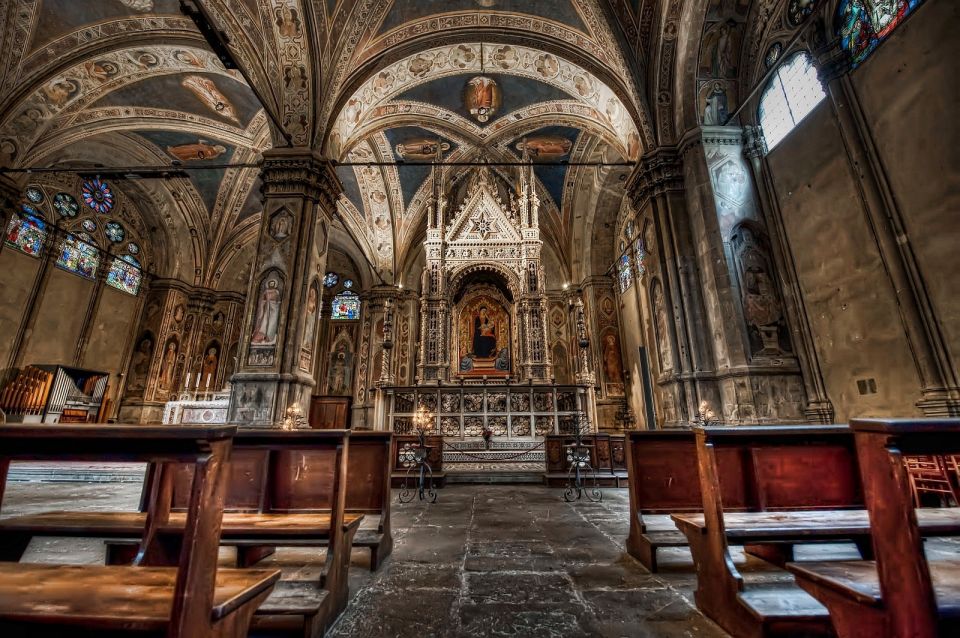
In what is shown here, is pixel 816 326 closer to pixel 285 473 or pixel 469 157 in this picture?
pixel 285 473

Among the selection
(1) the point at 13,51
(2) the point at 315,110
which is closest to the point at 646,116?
(2) the point at 315,110

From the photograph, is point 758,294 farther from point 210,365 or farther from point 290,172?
point 210,365

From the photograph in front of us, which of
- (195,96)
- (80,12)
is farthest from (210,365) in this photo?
(80,12)

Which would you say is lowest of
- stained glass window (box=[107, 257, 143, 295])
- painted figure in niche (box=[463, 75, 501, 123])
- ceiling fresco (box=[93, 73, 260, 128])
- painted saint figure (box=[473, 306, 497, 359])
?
painted saint figure (box=[473, 306, 497, 359])

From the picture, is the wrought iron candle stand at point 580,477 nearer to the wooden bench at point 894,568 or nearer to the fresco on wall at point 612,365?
the wooden bench at point 894,568

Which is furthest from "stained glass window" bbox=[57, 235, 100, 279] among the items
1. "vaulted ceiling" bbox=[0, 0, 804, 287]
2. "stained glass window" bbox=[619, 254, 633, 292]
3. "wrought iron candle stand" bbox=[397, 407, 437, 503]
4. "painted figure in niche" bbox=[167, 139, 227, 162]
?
"stained glass window" bbox=[619, 254, 633, 292]

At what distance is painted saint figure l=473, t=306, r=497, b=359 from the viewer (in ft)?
49.2

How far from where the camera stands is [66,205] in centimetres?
1364

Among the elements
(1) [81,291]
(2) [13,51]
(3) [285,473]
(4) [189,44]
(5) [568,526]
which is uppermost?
(4) [189,44]

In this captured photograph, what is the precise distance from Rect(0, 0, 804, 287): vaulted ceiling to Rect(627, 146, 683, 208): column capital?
426 millimetres

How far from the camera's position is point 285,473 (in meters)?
3.48

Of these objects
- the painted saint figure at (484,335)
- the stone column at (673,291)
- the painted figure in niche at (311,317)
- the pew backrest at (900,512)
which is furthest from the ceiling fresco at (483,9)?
the pew backrest at (900,512)

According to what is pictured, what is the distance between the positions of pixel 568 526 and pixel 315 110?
382 inches

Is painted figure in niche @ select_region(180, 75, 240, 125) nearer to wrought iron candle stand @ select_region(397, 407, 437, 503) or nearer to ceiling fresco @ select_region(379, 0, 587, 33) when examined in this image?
ceiling fresco @ select_region(379, 0, 587, 33)
